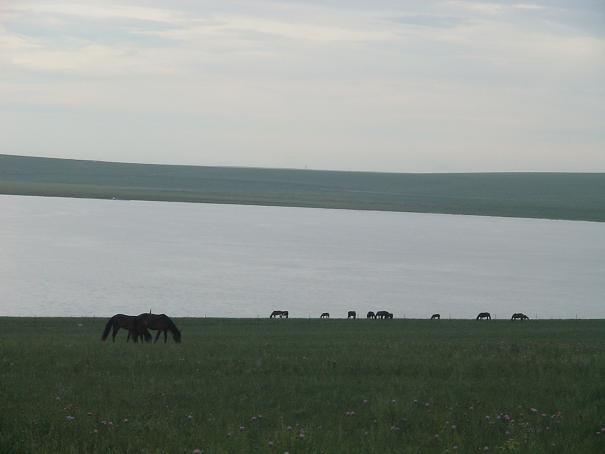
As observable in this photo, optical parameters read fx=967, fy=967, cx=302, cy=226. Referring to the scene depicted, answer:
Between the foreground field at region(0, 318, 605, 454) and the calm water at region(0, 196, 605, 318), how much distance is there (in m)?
42.0

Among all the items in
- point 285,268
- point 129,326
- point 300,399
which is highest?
point 285,268

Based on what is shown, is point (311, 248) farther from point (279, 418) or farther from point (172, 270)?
point (279, 418)

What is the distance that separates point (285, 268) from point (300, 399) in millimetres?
82889

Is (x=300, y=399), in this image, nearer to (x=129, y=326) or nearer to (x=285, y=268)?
(x=129, y=326)

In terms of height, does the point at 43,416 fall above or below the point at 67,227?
below

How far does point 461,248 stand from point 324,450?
119 m

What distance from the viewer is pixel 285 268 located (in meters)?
95.2

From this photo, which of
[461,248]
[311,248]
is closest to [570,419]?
[311,248]

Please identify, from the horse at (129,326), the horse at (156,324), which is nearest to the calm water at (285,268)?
the horse at (129,326)

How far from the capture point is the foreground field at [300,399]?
9672 millimetres

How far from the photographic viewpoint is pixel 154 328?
23500 millimetres

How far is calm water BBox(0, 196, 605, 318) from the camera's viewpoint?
6706 centimetres

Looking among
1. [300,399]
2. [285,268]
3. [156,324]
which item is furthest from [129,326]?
[285,268]

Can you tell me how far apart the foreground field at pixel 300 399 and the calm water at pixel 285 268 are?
41986 mm
